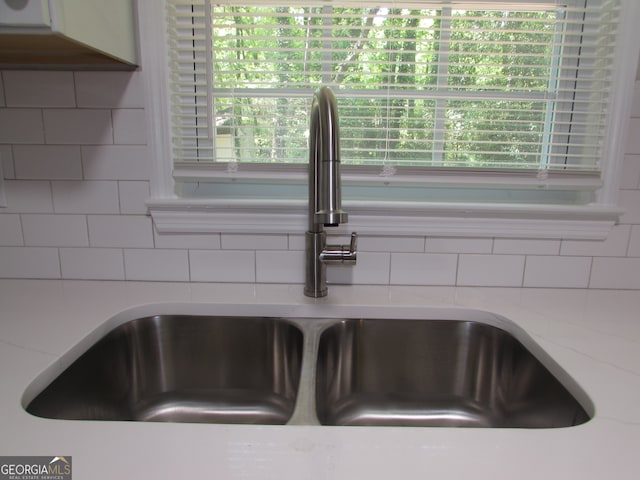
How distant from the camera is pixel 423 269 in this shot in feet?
3.28

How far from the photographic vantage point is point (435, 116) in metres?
0.96

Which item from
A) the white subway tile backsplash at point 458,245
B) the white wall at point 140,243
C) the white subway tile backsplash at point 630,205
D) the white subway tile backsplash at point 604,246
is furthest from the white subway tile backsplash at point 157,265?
the white subway tile backsplash at point 630,205

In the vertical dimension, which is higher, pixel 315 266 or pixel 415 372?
pixel 315 266

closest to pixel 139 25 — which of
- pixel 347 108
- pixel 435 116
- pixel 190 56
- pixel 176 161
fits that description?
pixel 190 56

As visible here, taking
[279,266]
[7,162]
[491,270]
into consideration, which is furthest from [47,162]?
[491,270]

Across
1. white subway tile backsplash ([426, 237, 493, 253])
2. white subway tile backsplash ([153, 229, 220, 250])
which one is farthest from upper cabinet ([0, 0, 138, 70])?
white subway tile backsplash ([426, 237, 493, 253])

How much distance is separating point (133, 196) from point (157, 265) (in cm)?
18

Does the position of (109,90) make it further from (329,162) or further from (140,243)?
(329,162)

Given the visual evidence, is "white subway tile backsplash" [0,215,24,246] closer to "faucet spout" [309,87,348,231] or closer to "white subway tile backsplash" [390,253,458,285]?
"faucet spout" [309,87,348,231]

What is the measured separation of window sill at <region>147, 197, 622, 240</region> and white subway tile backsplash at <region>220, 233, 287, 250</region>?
2 cm

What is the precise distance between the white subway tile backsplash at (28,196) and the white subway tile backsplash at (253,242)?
0.44 metres

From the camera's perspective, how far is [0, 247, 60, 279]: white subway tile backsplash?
100 cm

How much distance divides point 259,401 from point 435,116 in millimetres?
776

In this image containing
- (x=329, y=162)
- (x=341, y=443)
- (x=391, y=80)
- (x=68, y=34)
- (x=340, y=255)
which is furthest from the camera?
(x=391, y=80)
